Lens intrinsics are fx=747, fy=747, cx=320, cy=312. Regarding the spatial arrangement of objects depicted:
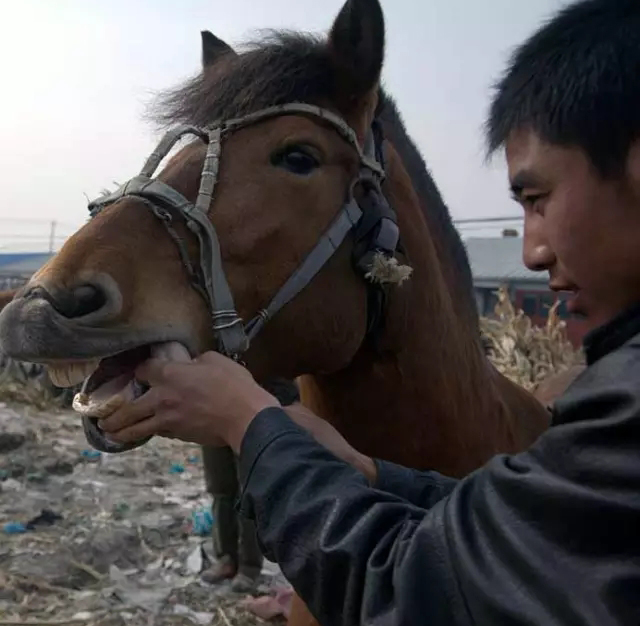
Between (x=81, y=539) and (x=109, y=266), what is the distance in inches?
155

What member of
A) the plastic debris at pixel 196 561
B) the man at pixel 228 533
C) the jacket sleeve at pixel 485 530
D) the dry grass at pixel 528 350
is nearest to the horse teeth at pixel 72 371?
the jacket sleeve at pixel 485 530

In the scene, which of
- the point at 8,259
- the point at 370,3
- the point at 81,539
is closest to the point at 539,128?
the point at 370,3

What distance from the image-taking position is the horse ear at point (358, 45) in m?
2.09

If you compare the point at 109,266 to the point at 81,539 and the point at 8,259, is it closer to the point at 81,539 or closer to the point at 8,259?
the point at 81,539

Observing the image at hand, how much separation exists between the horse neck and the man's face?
43.0 inches

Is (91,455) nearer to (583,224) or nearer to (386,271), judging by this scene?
(386,271)

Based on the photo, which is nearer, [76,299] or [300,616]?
[76,299]

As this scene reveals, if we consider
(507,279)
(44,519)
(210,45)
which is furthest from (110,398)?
(507,279)

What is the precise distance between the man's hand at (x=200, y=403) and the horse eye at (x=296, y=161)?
2.48ft

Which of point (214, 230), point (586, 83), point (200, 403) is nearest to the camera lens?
point (586, 83)

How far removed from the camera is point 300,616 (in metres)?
2.33

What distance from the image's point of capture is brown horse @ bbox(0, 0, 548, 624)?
1644mm

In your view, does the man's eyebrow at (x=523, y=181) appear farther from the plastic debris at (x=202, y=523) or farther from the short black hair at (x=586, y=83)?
the plastic debris at (x=202, y=523)

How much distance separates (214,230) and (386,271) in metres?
0.52
